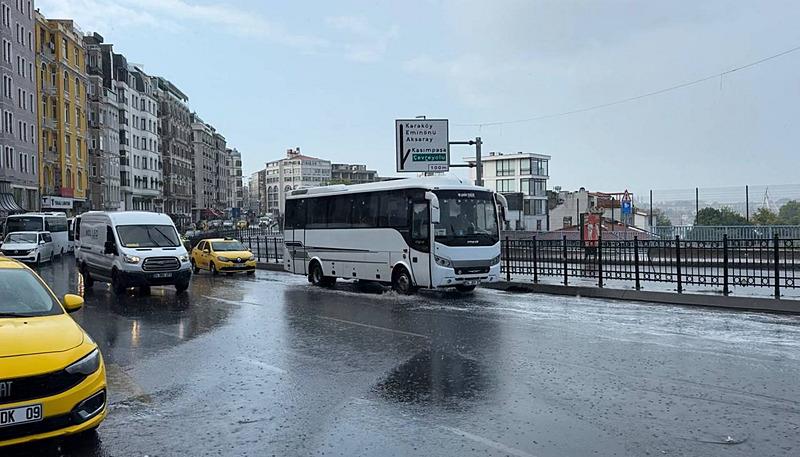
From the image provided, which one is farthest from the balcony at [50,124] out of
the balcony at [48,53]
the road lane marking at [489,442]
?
the road lane marking at [489,442]

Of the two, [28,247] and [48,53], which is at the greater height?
[48,53]

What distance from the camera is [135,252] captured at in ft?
61.8

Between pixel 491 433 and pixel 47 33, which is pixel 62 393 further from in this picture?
pixel 47 33

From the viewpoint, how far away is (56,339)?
229 inches

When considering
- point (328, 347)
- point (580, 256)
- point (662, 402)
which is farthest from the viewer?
point (580, 256)

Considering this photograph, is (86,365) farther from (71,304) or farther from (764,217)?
(764,217)

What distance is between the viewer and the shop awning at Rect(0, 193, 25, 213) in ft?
173

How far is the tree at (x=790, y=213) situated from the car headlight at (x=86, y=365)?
103 ft

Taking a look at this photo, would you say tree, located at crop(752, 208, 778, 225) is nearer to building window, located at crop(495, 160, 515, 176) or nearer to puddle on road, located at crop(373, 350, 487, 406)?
puddle on road, located at crop(373, 350, 487, 406)

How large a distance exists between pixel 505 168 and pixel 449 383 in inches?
3994

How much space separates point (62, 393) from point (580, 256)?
16466 millimetres

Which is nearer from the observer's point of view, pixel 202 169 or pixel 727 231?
pixel 727 231

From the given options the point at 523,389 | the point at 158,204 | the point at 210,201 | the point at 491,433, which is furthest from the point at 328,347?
the point at 210,201

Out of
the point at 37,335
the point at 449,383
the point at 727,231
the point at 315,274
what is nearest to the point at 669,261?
the point at 315,274
